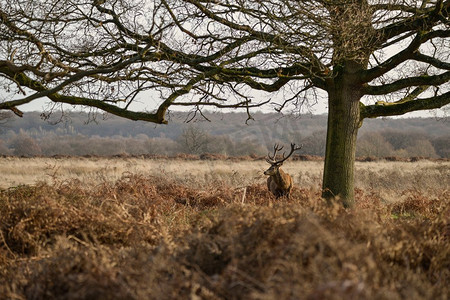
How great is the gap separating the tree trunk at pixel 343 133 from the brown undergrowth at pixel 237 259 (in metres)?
5.84

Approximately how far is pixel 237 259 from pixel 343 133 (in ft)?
25.8

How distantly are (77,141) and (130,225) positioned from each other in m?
54.3

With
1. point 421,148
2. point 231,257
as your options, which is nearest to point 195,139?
point 421,148

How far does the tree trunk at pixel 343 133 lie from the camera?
959cm

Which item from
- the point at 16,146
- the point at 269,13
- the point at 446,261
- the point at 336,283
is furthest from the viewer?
the point at 16,146

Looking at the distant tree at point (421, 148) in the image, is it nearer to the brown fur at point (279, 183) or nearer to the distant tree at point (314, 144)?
the distant tree at point (314, 144)

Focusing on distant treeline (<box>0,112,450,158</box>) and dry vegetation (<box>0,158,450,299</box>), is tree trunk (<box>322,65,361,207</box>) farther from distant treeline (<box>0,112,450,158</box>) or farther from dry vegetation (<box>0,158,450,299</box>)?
distant treeline (<box>0,112,450,158</box>)

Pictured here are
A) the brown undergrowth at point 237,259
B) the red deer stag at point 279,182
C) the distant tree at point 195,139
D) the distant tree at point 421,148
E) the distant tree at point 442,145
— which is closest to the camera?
the brown undergrowth at point 237,259

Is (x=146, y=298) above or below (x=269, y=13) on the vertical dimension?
below

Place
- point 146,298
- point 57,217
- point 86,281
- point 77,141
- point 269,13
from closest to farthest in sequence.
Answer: point 146,298, point 86,281, point 57,217, point 269,13, point 77,141

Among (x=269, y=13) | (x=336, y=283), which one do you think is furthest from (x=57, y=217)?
(x=269, y=13)

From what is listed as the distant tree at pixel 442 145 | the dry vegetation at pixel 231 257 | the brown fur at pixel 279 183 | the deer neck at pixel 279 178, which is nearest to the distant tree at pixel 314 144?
the distant tree at pixel 442 145

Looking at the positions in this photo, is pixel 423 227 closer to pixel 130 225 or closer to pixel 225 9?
pixel 130 225

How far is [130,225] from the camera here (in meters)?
3.93
